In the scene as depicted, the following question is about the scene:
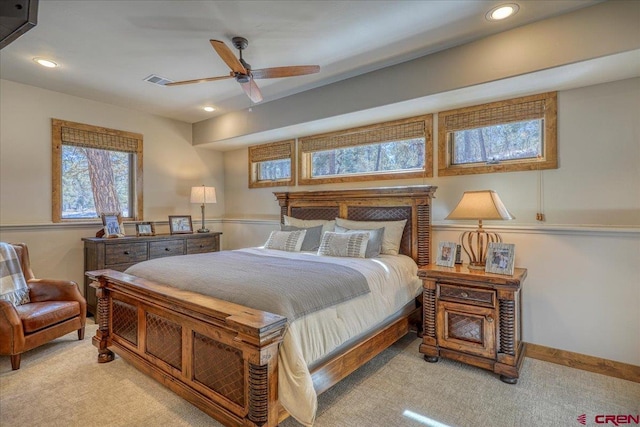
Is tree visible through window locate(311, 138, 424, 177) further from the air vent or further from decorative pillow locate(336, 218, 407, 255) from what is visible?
the air vent

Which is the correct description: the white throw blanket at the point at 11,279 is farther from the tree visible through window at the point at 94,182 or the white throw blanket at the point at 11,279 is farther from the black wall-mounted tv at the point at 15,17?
the black wall-mounted tv at the point at 15,17

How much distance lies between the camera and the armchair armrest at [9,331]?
2.56 metres

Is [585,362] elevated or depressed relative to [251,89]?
depressed

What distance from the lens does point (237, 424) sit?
Result: 5.79 feet

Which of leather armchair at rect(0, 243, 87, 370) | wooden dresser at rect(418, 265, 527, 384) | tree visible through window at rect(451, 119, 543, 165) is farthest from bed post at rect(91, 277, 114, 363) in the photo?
tree visible through window at rect(451, 119, 543, 165)

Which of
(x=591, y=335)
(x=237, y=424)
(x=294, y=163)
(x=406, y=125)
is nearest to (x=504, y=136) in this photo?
(x=406, y=125)

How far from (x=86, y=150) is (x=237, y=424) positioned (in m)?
4.17

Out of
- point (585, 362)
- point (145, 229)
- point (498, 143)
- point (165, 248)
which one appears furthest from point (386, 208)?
point (145, 229)

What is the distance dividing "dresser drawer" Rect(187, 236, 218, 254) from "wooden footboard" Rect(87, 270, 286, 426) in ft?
6.58

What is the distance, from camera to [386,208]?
3.68 m

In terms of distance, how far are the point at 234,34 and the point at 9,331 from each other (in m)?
2.97

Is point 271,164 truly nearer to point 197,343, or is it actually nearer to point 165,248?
point 165,248

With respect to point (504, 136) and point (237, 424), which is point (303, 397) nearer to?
point (237, 424)

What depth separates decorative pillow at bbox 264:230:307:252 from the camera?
3.75 metres
